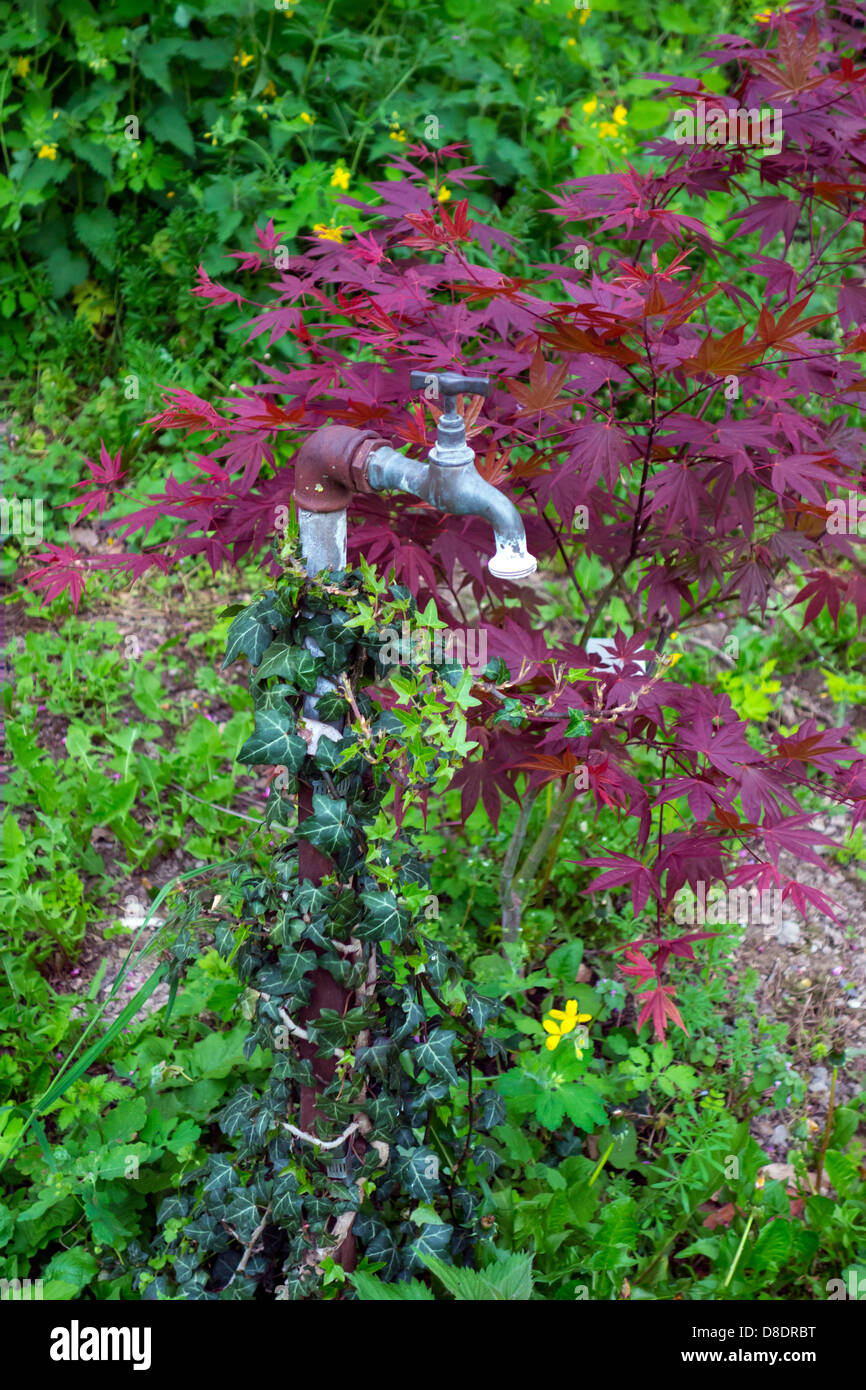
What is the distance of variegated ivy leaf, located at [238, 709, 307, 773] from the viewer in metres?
1.55

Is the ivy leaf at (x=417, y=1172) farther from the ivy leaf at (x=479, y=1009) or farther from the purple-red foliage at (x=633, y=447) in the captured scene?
the purple-red foliage at (x=633, y=447)

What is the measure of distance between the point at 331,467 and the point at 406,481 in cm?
11

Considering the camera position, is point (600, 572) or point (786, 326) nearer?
point (786, 326)

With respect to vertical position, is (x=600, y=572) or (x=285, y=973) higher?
(x=285, y=973)

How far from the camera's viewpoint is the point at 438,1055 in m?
1.77

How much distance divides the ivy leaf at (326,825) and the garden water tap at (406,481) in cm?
35

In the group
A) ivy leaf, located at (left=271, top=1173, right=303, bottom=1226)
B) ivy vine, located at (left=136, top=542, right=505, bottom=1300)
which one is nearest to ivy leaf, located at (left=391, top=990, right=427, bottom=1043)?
ivy vine, located at (left=136, top=542, right=505, bottom=1300)

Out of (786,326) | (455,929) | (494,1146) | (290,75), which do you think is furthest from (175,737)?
(290,75)

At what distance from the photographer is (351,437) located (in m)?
1.60

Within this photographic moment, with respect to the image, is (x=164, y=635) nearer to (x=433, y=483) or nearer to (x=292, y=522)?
(x=292, y=522)

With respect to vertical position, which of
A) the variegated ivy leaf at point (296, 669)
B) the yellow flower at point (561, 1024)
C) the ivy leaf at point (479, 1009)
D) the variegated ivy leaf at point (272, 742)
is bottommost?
the yellow flower at point (561, 1024)

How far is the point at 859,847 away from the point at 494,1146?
1427 millimetres

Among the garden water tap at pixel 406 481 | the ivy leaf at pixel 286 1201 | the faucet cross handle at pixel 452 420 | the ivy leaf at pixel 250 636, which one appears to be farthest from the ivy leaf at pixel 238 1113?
the faucet cross handle at pixel 452 420

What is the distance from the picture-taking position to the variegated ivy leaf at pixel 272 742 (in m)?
1.55
